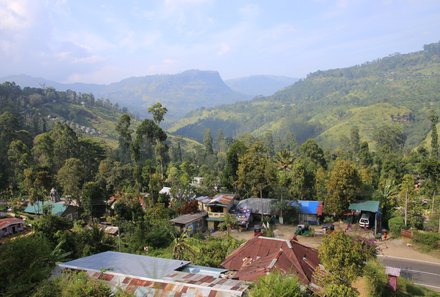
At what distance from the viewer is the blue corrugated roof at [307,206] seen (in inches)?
1312

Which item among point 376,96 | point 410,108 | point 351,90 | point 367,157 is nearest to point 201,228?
point 367,157

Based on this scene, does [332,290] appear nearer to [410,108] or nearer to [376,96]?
[410,108]

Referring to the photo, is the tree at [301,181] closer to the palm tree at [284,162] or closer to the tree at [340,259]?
the palm tree at [284,162]

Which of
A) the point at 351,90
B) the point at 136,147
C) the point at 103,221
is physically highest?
the point at 351,90

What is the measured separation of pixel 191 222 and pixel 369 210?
562 inches

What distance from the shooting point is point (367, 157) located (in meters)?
49.4

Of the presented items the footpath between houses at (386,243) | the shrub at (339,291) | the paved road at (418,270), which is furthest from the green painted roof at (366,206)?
the shrub at (339,291)

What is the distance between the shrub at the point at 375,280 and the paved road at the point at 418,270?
4602mm

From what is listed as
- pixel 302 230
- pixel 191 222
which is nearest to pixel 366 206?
pixel 302 230

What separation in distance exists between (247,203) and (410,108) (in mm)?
100565

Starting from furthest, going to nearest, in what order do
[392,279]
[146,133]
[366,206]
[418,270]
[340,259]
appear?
[146,133], [366,206], [418,270], [392,279], [340,259]

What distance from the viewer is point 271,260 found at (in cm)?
1738

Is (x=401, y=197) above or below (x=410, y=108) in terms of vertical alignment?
below

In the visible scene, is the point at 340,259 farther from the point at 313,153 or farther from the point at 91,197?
the point at 313,153
